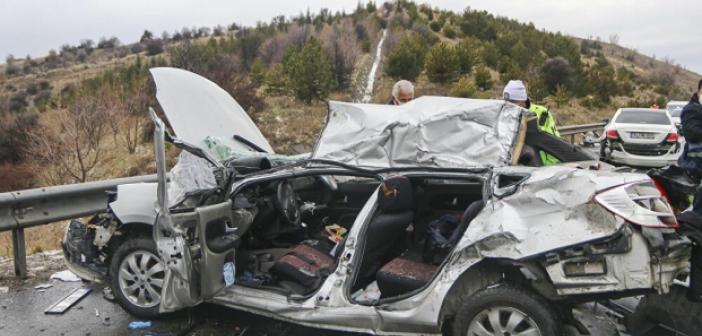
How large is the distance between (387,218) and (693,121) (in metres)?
3.68

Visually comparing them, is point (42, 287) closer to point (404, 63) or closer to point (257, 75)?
point (257, 75)

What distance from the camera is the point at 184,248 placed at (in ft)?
12.3

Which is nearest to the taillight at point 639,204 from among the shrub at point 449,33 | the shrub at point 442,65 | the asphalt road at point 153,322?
the asphalt road at point 153,322

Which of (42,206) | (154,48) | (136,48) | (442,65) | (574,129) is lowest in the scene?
(574,129)

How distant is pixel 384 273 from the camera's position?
3.90 metres

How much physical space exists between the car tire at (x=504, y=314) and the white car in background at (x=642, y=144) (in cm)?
1069

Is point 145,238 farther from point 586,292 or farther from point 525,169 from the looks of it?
point 586,292

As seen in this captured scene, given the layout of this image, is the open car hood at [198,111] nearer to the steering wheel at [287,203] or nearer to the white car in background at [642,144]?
the steering wheel at [287,203]

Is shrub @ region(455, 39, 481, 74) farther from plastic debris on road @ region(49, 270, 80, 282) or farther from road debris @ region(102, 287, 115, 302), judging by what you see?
road debris @ region(102, 287, 115, 302)

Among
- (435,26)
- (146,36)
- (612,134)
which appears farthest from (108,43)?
(612,134)

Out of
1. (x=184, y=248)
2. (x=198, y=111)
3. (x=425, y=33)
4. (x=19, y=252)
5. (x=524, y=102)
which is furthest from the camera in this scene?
(x=425, y=33)

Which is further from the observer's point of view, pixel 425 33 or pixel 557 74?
pixel 425 33

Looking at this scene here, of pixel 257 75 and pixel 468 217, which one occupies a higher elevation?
pixel 257 75

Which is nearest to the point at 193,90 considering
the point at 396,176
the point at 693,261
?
the point at 396,176
